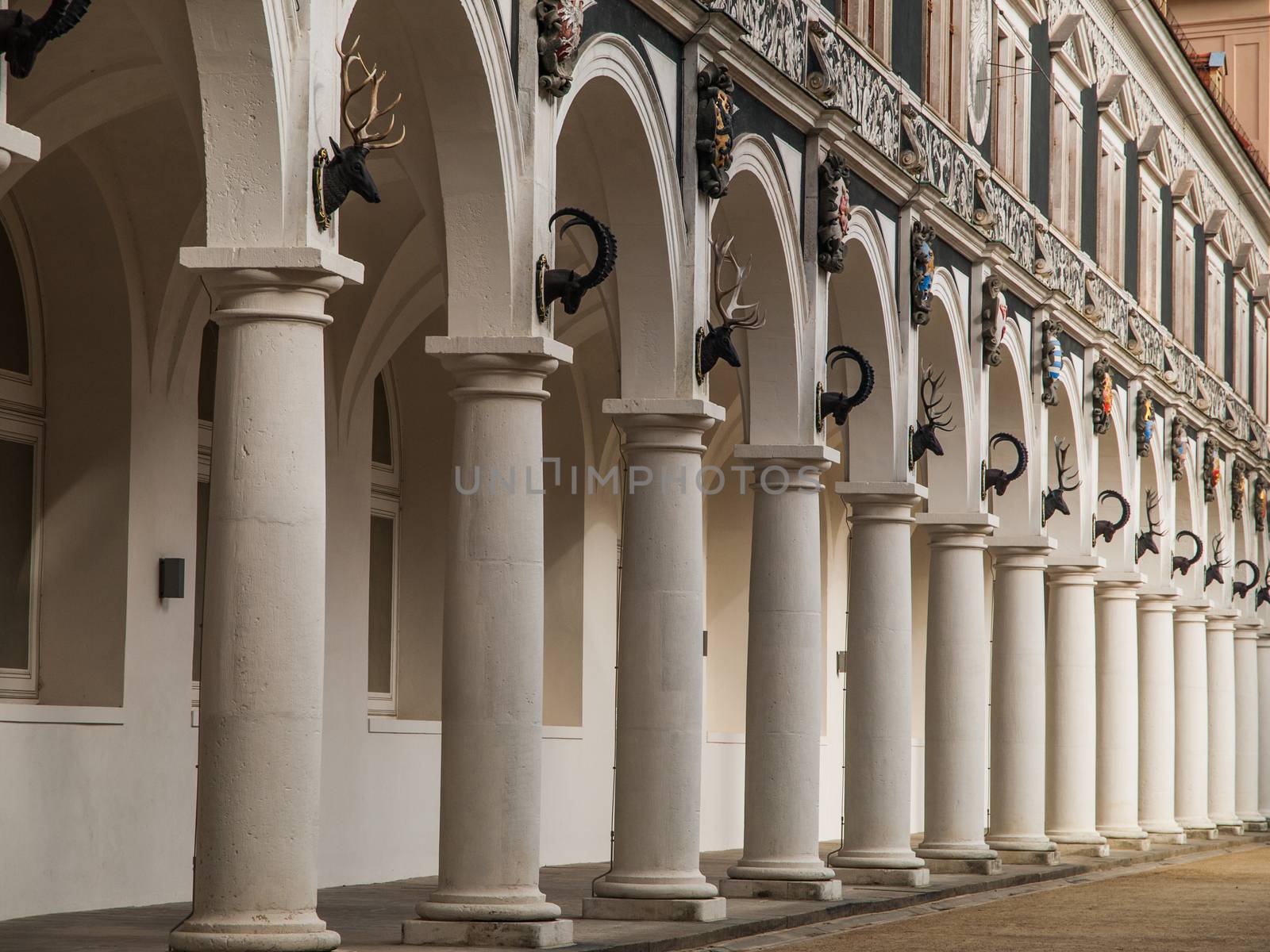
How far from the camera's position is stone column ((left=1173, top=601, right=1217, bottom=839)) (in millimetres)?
32594

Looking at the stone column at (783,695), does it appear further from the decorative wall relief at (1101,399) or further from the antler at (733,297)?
the decorative wall relief at (1101,399)

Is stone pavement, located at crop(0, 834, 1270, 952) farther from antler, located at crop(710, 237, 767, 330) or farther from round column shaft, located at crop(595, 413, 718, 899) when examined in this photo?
antler, located at crop(710, 237, 767, 330)

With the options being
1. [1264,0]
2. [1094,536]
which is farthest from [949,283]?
[1264,0]

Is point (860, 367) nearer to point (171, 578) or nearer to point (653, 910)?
point (653, 910)

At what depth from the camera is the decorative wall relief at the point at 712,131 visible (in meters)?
14.6

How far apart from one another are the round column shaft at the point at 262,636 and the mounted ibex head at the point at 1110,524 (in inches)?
756

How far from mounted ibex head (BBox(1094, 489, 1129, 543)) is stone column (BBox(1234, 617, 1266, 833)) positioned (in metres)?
9.85

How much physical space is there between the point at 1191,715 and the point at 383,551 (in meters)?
17.1

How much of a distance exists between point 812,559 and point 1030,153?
10.9 metres

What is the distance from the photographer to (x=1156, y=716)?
30.4 metres

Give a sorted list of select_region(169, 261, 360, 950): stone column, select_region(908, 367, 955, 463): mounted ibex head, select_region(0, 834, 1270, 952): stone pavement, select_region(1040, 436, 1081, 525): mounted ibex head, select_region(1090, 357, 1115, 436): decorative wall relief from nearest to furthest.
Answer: select_region(169, 261, 360, 950): stone column < select_region(0, 834, 1270, 952): stone pavement < select_region(908, 367, 955, 463): mounted ibex head < select_region(1040, 436, 1081, 525): mounted ibex head < select_region(1090, 357, 1115, 436): decorative wall relief

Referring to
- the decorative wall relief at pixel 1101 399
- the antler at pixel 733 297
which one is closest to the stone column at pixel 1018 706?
the decorative wall relief at pixel 1101 399

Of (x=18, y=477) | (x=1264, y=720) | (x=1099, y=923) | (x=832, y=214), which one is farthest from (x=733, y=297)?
(x=1264, y=720)

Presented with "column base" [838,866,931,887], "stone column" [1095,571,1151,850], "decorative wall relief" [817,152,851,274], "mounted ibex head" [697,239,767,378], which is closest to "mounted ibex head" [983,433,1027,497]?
"column base" [838,866,931,887]
